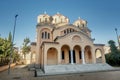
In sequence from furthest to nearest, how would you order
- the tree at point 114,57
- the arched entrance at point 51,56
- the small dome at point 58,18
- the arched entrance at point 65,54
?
the small dome at point 58,18 < the tree at point 114,57 < the arched entrance at point 65,54 < the arched entrance at point 51,56

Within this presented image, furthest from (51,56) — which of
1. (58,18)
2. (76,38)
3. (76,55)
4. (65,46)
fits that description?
(58,18)

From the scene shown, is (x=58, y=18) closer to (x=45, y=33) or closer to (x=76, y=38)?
(x=45, y=33)

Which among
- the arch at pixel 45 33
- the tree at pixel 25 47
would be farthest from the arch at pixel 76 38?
the tree at pixel 25 47

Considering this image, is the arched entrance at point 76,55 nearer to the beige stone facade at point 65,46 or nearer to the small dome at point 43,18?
the beige stone facade at point 65,46

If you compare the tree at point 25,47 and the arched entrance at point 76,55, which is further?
the tree at point 25,47

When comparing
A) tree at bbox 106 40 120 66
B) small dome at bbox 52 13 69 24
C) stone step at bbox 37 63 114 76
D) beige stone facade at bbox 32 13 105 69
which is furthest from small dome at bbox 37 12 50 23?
tree at bbox 106 40 120 66

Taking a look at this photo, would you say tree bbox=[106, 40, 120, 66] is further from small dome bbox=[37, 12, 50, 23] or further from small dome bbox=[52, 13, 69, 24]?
small dome bbox=[37, 12, 50, 23]

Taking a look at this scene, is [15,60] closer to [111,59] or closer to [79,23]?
[79,23]

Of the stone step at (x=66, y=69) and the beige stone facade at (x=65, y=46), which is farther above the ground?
the beige stone facade at (x=65, y=46)

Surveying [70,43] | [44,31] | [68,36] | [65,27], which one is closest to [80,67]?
[70,43]

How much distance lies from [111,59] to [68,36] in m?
15.2

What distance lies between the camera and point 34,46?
1040 inches

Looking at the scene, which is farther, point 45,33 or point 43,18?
point 43,18

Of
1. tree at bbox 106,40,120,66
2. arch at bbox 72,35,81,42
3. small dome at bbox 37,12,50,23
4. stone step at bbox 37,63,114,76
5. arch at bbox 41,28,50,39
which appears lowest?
stone step at bbox 37,63,114,76
